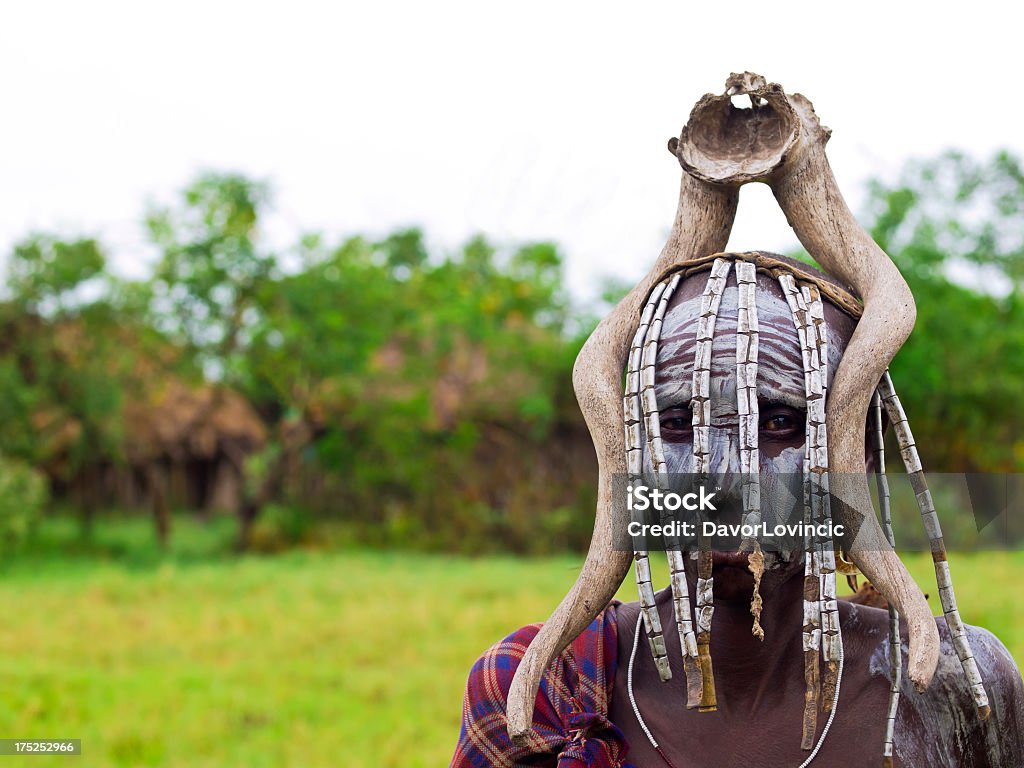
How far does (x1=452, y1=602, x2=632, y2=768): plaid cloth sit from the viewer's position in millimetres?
1810

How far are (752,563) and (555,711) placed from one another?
0.50m

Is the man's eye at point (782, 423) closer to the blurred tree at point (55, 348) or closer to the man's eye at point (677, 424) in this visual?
the man's eye at point (677, 424)

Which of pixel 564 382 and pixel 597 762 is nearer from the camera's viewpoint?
pixel 597 762

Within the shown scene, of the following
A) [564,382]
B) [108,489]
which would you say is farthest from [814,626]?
[108,489]

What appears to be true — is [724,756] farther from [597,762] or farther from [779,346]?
[779,346]

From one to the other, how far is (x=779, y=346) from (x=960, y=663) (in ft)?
2.14

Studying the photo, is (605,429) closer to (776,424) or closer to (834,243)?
(776,424)

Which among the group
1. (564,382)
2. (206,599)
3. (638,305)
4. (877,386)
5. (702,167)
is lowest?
(206,599)

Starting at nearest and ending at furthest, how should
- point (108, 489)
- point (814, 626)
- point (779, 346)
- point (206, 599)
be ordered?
point (814, 626)
point (779, 346)
point (206, 599)
point (108, 489)

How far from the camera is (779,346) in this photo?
172 cm

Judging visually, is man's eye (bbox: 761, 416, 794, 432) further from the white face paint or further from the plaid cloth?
the plaid cloth

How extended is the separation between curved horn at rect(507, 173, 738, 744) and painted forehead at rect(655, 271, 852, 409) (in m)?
0.09

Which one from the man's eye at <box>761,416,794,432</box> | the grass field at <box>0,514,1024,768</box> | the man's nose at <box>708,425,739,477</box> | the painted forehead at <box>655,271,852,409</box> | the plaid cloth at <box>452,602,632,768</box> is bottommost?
the grass field at <box>0,514,1024,768</box>

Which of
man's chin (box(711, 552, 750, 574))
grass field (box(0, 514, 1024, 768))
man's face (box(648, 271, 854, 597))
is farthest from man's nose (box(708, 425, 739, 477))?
grass field (box(0, 514, 1024, 768))
